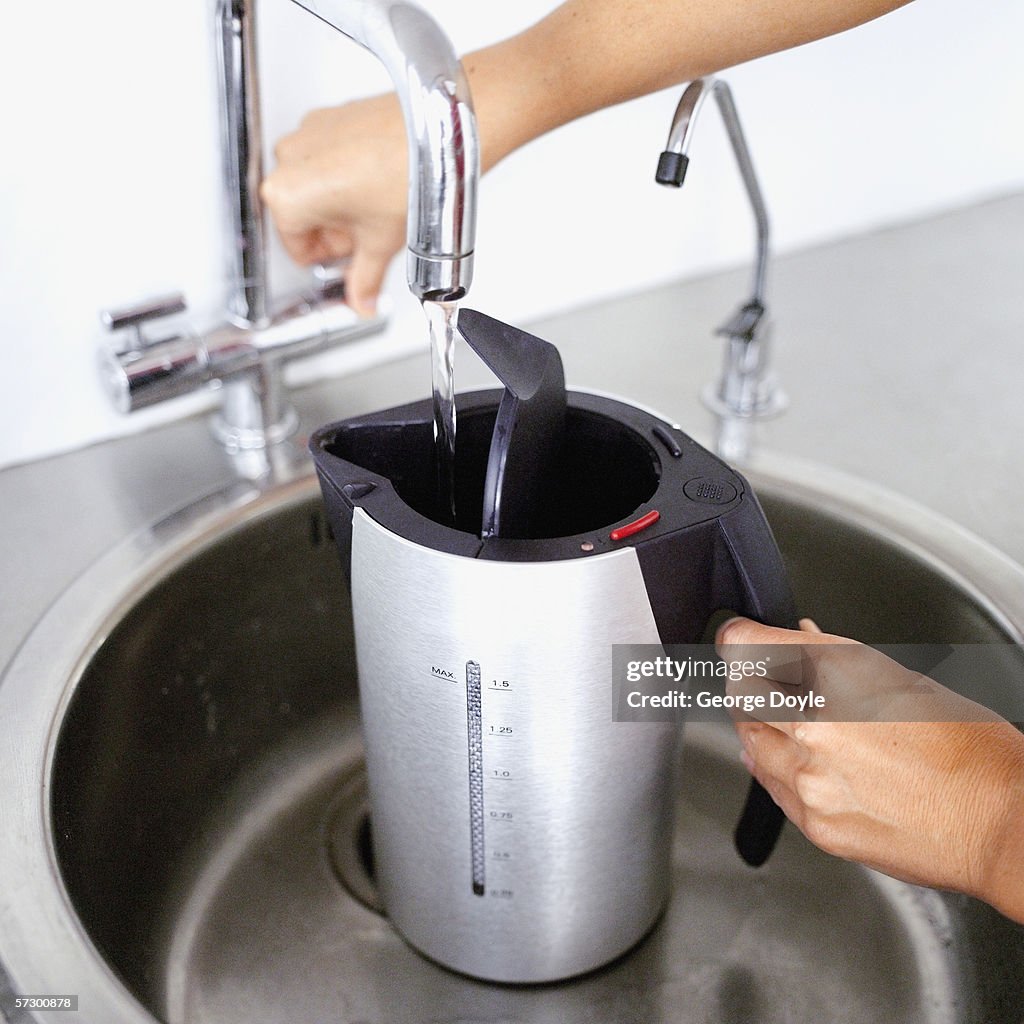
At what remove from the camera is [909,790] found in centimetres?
50

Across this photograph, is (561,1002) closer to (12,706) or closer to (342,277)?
(12,706)

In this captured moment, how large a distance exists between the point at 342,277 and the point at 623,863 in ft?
1.28

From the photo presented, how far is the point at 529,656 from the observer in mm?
453

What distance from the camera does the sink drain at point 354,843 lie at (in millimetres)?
677

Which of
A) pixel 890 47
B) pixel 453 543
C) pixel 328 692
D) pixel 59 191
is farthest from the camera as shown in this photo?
pixel 890 47

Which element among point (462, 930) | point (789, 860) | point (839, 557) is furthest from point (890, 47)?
point (462, 930)

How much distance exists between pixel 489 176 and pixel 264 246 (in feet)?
0.68

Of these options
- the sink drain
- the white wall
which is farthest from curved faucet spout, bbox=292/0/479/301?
the sink drain

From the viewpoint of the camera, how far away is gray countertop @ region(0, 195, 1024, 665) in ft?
2.26

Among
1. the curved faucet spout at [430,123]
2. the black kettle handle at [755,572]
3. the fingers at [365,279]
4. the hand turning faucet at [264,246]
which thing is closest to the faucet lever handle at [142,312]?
the hand turning faucet at [264,246]

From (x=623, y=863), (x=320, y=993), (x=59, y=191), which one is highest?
(x=59, y=191)

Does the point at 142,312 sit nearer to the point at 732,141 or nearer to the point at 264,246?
the point at 264,246

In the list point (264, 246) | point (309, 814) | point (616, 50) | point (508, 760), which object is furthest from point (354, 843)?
point (616, 50)

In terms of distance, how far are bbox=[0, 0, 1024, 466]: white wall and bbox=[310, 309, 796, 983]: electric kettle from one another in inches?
10.2
